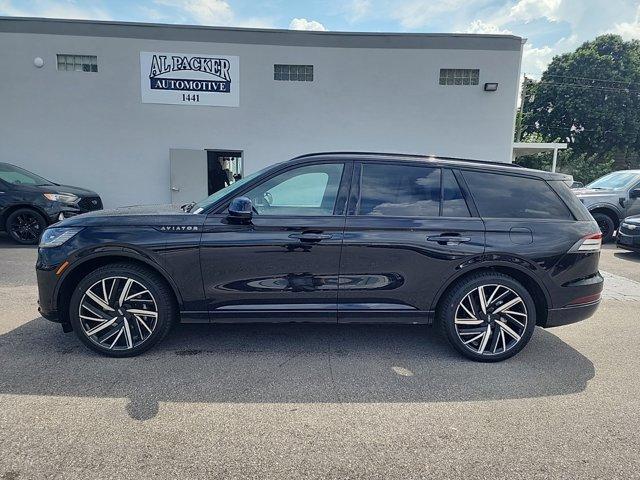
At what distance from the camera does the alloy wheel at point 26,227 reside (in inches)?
319

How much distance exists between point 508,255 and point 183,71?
407 inches

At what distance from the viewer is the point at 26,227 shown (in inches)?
320

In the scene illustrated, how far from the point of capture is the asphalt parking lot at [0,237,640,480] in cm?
224

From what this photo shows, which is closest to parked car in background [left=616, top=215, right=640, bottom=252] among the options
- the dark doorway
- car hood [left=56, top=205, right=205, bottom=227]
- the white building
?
the white building

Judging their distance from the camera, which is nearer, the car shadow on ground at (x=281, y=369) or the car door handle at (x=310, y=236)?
the car shadow on ground at (x=281, y=369)

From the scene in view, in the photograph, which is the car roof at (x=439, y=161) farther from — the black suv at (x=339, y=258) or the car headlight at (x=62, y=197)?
the car headlight at (x=62, y=197)

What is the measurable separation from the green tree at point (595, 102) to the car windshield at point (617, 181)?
→ 2180 cm

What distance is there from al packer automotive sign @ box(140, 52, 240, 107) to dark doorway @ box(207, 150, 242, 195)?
1.32 meters

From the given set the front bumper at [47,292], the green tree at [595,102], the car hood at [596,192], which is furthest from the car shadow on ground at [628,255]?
the green tree at [595,102]

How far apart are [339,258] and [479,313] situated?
130 cm

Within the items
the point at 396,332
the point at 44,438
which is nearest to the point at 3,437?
the point at 44,438

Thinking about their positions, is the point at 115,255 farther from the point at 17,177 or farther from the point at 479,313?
the point at 17,177

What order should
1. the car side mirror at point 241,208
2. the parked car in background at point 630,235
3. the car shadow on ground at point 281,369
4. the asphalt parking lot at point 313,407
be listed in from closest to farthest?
1. the asphalt parking lot at point 313,407
2. the car shadow on ground at point 281,369
3. the car side mirror at point 241,208
4. the parked car in background at point 630,235

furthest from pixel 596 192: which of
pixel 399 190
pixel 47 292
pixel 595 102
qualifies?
pixel 595 102
